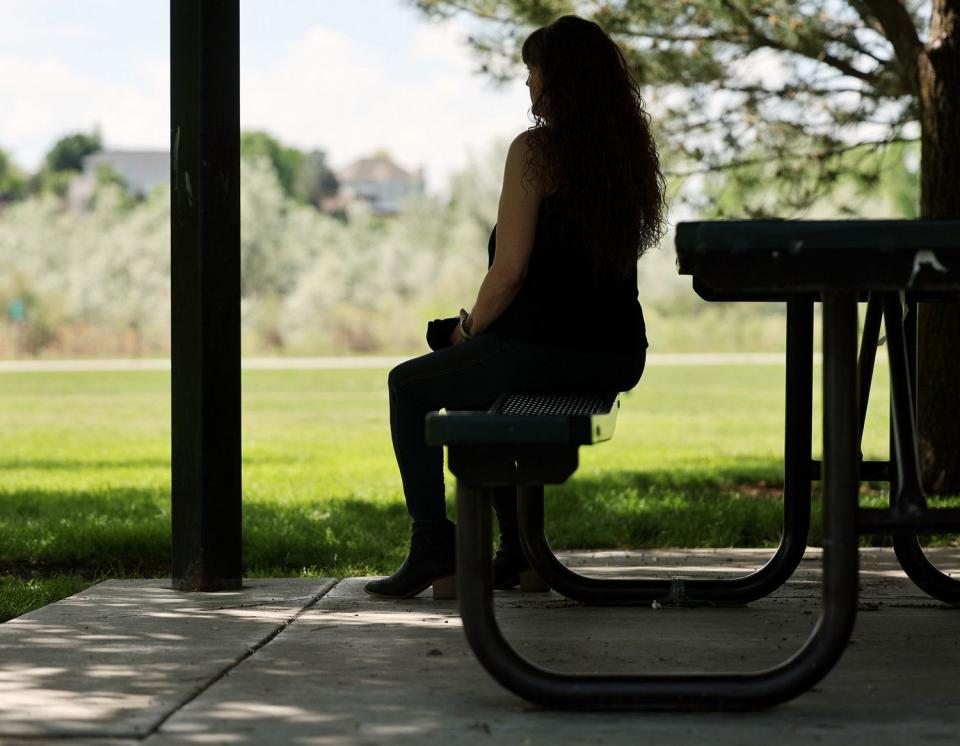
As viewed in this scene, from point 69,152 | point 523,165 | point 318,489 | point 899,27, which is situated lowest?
point 318,489

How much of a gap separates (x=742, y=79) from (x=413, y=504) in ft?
20.2

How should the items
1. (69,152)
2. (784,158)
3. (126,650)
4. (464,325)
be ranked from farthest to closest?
(69,152)
(784,158)
(464,325)
(126,650)

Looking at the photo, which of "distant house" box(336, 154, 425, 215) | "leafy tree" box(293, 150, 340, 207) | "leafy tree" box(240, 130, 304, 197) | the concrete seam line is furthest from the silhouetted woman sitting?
"distant house" box(336, 154, 425, 215)

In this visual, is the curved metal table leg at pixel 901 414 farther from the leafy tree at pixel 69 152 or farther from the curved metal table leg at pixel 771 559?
the leafy tree at pixel 69 152

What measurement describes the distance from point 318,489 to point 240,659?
500 centimetres

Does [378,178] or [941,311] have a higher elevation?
[378,178]

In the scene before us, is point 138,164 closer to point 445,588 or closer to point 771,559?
point 445,588

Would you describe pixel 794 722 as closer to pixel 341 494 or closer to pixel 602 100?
pixel 602 100

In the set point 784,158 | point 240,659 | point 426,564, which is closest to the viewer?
point 240,659

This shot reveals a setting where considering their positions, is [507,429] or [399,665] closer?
[507,429]

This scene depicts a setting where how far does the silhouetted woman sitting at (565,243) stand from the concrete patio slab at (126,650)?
0.81m

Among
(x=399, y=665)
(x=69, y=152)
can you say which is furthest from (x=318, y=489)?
(x=69, y=152)

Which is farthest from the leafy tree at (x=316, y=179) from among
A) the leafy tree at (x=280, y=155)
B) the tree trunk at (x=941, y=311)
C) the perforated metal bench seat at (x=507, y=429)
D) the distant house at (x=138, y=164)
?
the perforated metal bench seat at (x=507, y=429)

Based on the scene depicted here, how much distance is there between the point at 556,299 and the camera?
3814 millimetres
